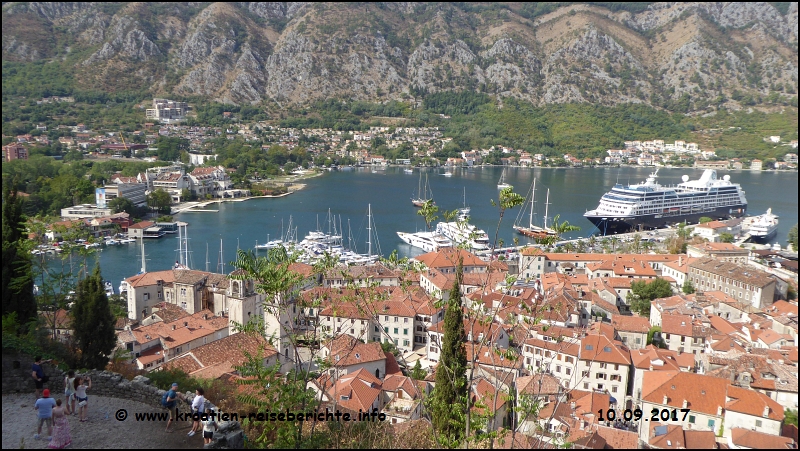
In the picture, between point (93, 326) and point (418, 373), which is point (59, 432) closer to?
point (93, 326)

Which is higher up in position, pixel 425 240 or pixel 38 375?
pixel 38 375

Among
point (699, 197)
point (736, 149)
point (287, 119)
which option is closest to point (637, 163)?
point (736, 149)

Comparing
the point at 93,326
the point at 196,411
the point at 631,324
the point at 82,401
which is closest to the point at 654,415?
the point at 631,324

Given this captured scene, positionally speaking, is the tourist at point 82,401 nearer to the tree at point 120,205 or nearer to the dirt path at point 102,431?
the dirt path at point 102,431

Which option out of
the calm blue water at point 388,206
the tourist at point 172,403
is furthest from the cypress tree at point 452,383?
the calm blue water at point 388,206

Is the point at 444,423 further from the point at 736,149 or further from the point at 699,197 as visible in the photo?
the point at 736,149

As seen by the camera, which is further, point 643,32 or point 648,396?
point 643,32
